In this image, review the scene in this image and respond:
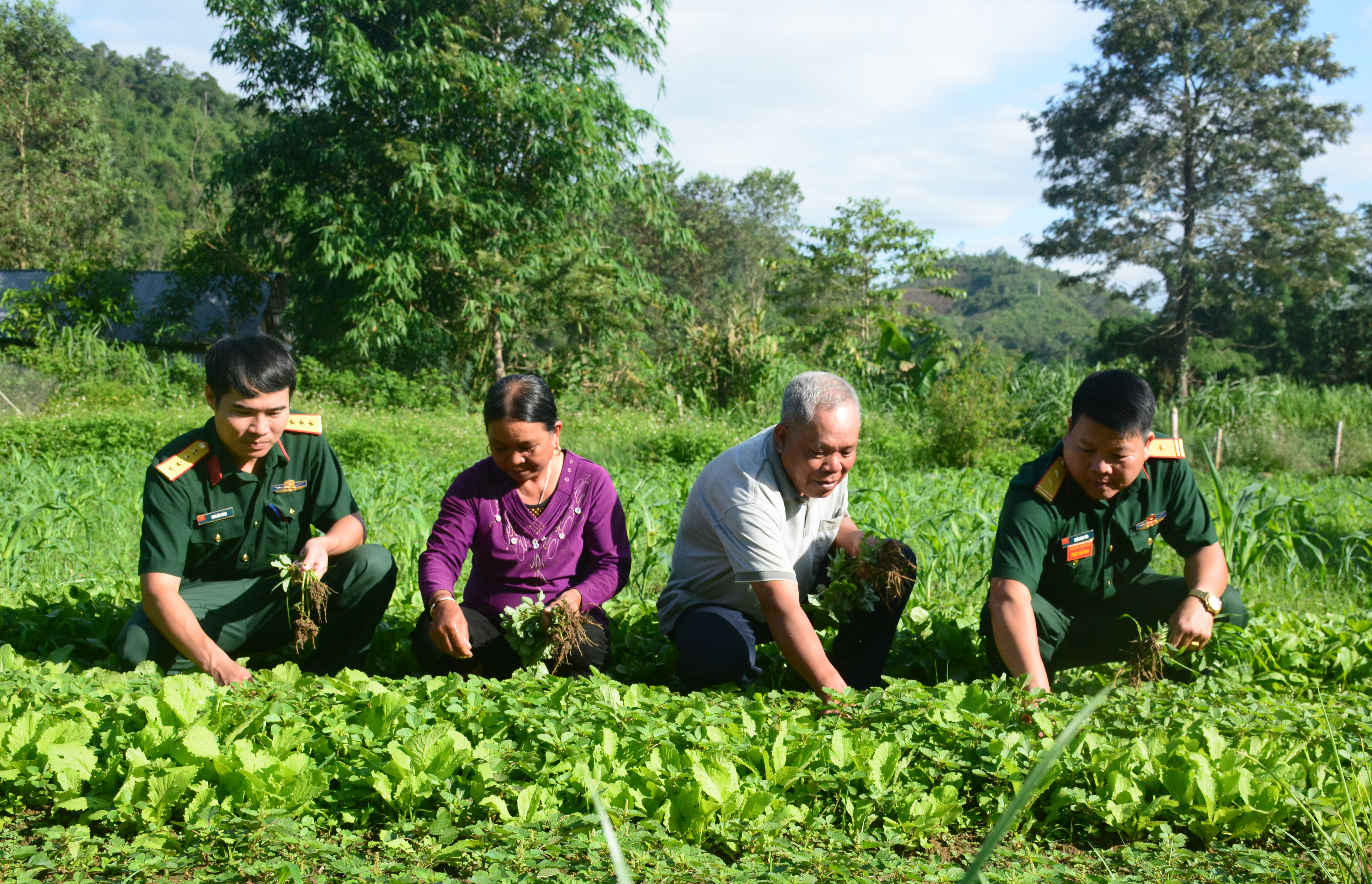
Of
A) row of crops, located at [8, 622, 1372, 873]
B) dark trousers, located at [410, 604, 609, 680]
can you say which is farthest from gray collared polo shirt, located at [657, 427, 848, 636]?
row of crops, located at [8, 622, 1372, 873]

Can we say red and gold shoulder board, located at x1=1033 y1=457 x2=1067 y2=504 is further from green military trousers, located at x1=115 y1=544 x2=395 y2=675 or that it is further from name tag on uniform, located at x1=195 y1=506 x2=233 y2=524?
name tag on uniform, located at x1=195 y1=506 x2=233 y2=524

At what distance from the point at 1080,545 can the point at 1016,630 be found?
53 cm

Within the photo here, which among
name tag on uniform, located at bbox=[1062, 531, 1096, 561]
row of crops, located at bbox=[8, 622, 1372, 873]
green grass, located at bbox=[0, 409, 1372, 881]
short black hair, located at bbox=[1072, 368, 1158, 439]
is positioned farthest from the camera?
name tag on uniform, located at bbox=[1062, 531, 1096, 561]

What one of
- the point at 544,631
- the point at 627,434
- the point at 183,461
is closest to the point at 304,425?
the point at 183,461

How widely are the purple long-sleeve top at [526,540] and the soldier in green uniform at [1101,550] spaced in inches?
55.5

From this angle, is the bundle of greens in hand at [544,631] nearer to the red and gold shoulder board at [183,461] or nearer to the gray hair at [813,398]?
the gray hair at [813,398]

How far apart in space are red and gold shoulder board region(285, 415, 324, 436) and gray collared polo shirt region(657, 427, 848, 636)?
1.43 metres

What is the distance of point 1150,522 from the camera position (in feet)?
11.3

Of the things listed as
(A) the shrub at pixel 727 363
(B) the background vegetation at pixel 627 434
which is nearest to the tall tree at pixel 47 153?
(B) the background vegetation at pixel 627 434

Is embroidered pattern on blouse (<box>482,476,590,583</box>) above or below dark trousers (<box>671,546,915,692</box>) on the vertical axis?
above

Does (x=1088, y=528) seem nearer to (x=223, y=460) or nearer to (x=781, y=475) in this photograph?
(x=781, y=475)

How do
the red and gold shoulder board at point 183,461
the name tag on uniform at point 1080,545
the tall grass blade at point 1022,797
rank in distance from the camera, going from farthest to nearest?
the name tag on uniform at point 1080,545
the red and gold shoulder board at point 183,461
the tall grass blade at point 1022,797

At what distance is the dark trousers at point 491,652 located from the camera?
3.37 metres

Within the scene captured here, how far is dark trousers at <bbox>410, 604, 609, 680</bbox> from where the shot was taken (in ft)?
11.0
